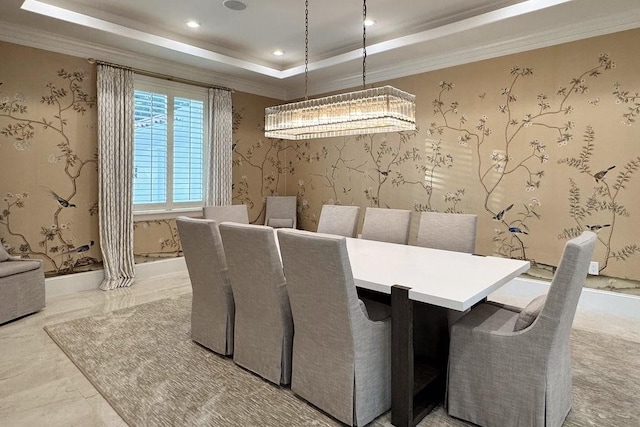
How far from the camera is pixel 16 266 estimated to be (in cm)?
337

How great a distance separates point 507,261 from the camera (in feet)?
8.43

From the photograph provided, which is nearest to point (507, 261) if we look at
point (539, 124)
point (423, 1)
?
point (539, 124)

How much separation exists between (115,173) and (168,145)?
0.77 metres

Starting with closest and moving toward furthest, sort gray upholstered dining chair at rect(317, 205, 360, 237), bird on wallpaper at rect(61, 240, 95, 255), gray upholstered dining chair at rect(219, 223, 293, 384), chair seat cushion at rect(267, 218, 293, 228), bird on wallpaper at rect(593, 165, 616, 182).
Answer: gray upholstered dining chair at rect(219, 223, 293, 384) → bird on wallpaper at rect(593, 165, 616, 182) → gray upholstered dining chair at rect(317, 205, 360, 237) → bird on wallpaper at rect(61, 240, 95, 255) → chair seat cushion at rect(267, 218, 293, 228)

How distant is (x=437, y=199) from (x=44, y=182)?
4.26 m

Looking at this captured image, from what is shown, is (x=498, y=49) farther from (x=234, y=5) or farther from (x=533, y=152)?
(x=234, y=5)

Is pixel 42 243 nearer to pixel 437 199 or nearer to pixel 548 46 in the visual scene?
pixel 437 199

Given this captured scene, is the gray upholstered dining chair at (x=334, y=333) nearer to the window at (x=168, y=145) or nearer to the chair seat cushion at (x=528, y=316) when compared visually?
the chair seat cushion at (x=528, y=316)

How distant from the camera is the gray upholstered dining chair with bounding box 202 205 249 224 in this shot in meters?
3.89

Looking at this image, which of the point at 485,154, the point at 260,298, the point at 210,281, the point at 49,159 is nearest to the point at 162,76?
the point at 49,159

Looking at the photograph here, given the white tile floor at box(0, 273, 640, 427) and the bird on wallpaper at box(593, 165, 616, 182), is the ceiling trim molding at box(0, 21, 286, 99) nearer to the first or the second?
the white tile floor at box(0, 273, 640, 427)

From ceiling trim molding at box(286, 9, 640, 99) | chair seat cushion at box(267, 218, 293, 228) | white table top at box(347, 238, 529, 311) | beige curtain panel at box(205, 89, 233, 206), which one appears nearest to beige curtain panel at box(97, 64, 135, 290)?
beige curtain panel at box(205, 89, 233, 206)

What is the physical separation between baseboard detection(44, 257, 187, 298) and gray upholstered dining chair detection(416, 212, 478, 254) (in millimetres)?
3270

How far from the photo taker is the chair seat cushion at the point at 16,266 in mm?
3254
